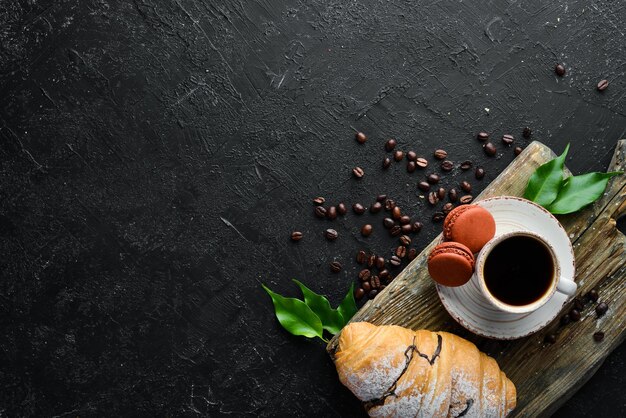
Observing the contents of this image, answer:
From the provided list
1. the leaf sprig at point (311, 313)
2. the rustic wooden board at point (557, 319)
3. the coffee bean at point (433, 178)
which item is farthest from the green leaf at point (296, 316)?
the coffee bean at point (433, 178)

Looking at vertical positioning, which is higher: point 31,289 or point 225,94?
point 225,94

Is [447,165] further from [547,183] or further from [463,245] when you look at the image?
[463,245]

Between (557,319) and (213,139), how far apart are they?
124 cm

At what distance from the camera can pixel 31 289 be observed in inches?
96.3

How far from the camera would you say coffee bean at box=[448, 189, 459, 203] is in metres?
2.42

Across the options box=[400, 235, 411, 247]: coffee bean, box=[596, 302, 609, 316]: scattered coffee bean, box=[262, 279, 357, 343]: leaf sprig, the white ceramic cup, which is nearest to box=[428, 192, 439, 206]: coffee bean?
box=[400, 235, 411, 247]: coffee bean

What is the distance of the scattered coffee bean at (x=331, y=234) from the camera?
243 cm

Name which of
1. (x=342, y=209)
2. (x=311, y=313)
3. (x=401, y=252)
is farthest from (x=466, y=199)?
(x=311, y=313)

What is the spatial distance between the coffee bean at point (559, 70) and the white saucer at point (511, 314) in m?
0.61

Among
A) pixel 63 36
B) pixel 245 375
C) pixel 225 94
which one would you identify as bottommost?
pixel 245 375

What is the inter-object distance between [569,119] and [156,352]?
157 centimetres

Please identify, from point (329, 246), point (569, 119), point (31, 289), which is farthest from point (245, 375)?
point (569, 119)

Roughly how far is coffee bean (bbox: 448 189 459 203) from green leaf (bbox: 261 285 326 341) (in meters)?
0.58

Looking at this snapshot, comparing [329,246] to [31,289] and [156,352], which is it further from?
[31,289]
